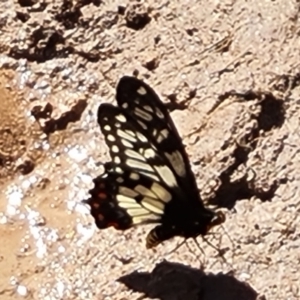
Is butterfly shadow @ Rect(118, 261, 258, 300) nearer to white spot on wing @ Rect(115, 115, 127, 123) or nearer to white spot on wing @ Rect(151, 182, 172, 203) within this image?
white spot on wing @ Rect(151, 182, 172, 203)

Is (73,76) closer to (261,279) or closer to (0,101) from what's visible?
(0,101)

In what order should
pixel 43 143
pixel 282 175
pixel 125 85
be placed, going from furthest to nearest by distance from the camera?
1. pixel 43 143
2. pixel 282 175
3. pixel 125 85

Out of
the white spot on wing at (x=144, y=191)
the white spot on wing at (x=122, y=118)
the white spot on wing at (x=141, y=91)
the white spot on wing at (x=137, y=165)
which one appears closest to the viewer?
the white spot on wing at (x=141, y=91)

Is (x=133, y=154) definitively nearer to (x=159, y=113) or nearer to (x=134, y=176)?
(x=134, y=176)

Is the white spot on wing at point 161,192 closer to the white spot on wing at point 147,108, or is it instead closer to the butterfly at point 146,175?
the butterfly at point 146,175

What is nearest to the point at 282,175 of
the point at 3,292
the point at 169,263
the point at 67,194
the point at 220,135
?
the point at 220,135

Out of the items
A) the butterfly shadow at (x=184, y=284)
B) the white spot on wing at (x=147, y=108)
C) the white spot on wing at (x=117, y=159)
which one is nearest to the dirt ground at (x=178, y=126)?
the butterfly shadow at (x=184, y=284)

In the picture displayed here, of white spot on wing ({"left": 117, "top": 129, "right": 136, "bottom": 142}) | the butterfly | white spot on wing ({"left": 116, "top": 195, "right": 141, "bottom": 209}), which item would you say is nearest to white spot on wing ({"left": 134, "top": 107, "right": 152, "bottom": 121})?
the butterfly
